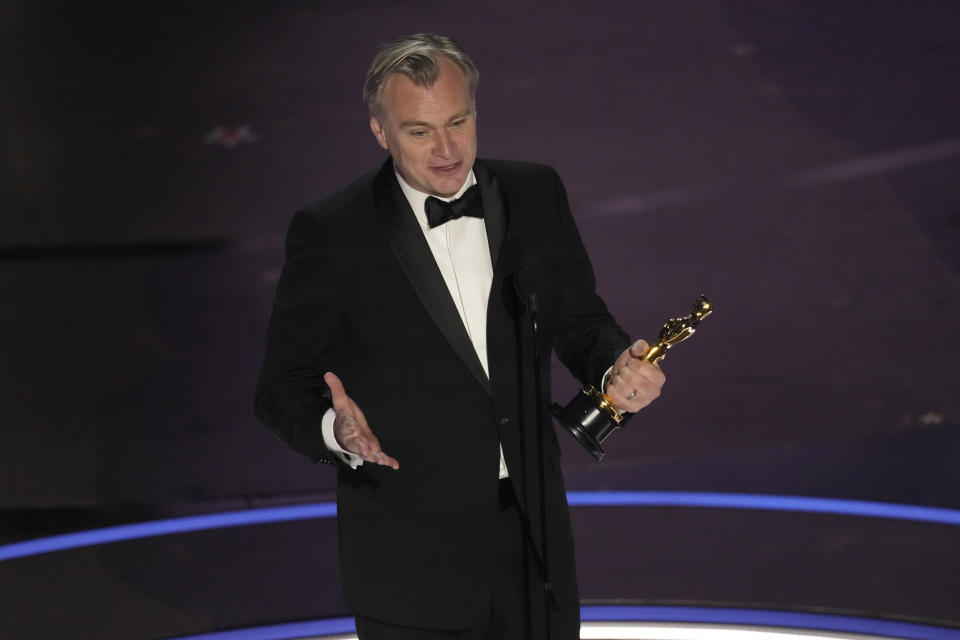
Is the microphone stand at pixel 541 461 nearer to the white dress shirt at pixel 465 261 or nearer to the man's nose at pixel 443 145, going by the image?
the white dress shirt at pixel 465 261

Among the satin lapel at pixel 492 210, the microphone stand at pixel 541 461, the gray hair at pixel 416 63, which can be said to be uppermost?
the gray hair at pixel 416 63

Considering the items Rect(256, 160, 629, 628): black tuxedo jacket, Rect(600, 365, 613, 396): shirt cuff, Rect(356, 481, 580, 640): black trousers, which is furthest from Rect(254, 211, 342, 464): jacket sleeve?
Rect(600, 365, 613, 396): shirt cuff

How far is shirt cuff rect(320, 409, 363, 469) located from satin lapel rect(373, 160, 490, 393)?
27cm

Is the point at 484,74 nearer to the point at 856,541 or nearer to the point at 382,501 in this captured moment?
the point at 856,541

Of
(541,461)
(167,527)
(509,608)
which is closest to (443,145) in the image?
(541,461)

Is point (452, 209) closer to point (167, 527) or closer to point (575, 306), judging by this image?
point (575, 306)

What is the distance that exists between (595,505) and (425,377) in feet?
8.24

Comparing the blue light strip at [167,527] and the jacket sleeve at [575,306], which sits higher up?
the jacket sleeve at [575,306]

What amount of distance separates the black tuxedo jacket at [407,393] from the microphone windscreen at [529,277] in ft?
0.68

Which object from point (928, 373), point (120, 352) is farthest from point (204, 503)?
point (928, 373)

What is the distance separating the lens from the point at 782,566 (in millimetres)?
3795

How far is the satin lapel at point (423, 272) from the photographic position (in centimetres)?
207

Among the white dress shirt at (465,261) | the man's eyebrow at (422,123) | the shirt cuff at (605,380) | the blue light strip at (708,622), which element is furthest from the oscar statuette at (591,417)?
the blue light strip at (708,622)

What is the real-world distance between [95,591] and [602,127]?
2794mm
